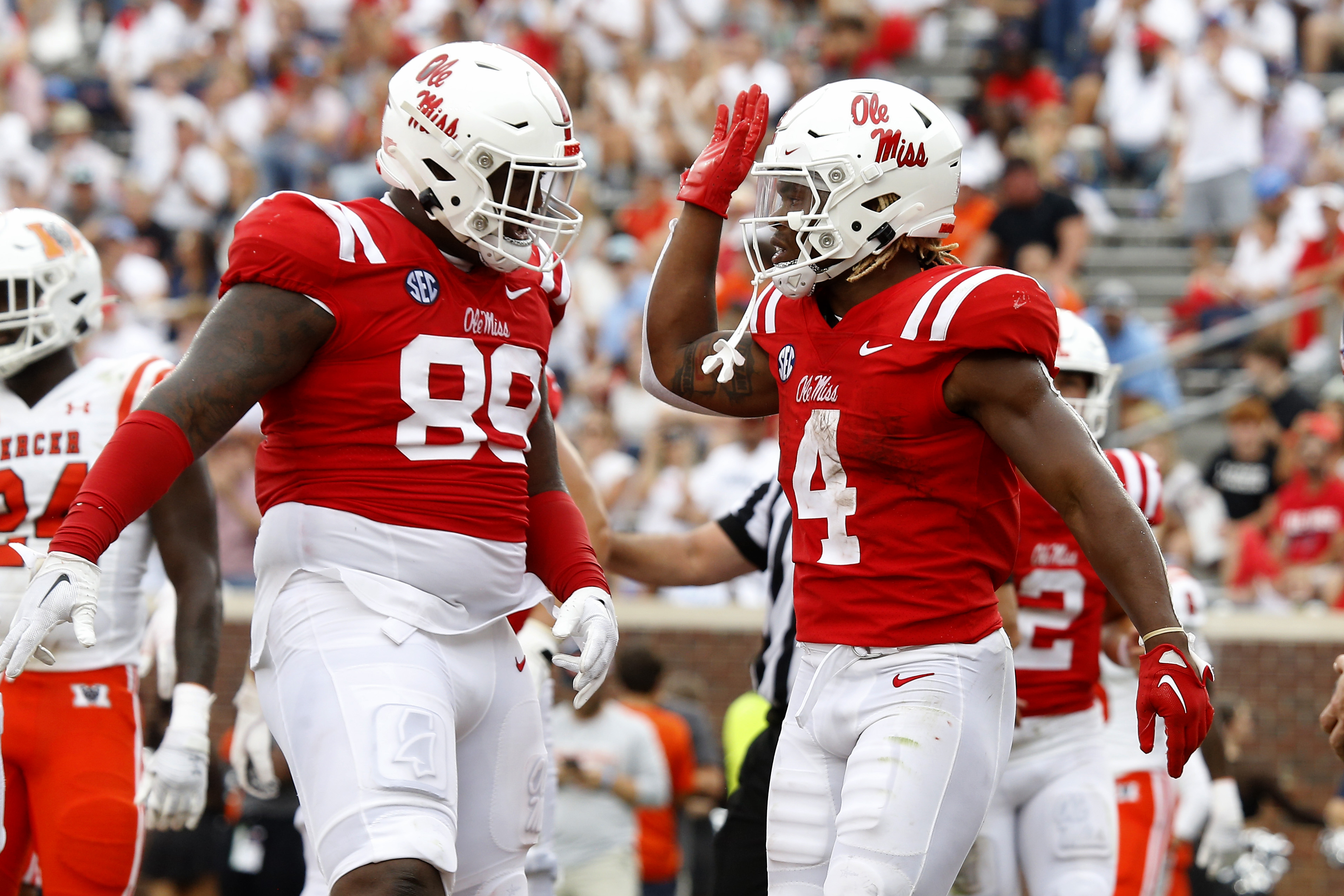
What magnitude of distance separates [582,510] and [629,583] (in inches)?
193

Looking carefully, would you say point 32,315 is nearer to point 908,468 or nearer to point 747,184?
point 908,468

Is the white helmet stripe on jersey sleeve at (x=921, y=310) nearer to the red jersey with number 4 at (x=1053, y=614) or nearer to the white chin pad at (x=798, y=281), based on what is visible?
the white chin pad at (x=798, y=281)

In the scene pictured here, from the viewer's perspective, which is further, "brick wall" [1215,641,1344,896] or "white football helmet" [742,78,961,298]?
"brick wall" [1215,641,1344,896]

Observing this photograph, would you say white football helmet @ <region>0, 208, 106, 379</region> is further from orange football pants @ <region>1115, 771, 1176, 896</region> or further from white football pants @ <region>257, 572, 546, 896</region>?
orange football pants @ <region>1115, 771, 1176, 896</region>

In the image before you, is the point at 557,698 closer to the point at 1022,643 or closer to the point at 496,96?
the point at 1022,643

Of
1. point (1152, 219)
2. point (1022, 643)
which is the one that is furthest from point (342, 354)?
point (1152, 219)

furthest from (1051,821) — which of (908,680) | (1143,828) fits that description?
(908,680)

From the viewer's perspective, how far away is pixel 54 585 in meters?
3.14

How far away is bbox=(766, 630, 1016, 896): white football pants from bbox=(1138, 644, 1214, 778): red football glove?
1.19ft

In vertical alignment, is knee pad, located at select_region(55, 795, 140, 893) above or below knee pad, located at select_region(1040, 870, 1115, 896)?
above

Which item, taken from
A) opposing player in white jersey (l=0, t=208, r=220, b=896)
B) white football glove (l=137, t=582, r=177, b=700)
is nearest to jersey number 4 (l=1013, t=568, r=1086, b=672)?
opposing player in white jersey (l=0, t=208, r=220, b=896)

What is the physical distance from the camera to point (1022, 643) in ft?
15.7

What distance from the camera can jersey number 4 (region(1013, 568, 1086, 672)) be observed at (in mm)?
4766

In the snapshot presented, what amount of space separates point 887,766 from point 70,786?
78.9 inches
